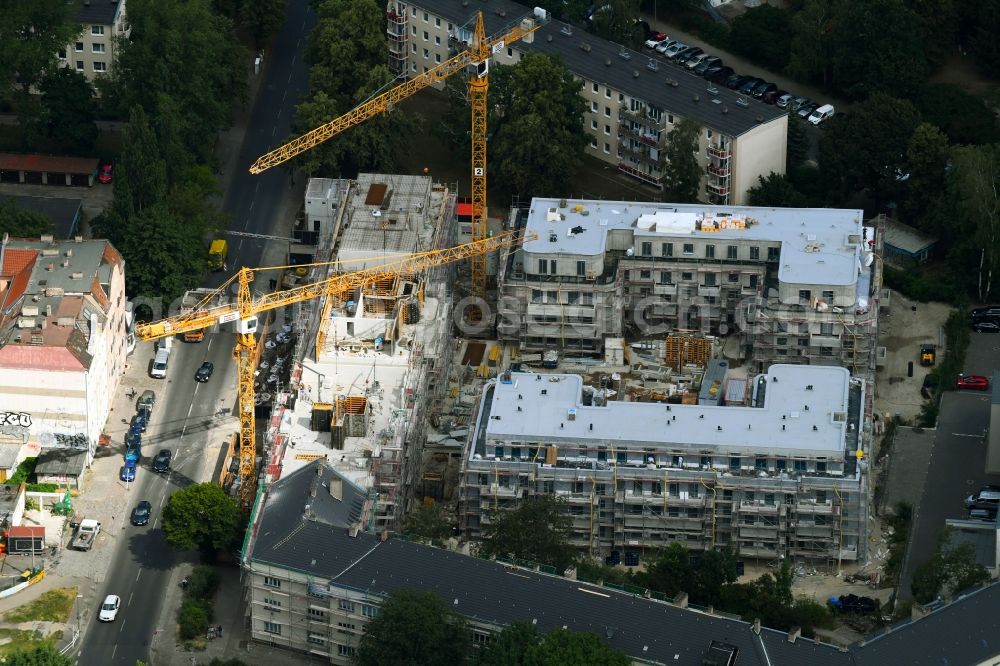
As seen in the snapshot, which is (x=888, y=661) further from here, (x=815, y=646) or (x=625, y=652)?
(x=625, y=652)

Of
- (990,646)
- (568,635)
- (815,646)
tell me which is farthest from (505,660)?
(990,646)

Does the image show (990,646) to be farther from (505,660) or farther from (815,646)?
(505,660)

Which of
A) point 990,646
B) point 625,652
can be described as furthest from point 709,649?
point 990,646

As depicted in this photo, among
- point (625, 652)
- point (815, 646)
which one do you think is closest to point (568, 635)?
point (625, 652)

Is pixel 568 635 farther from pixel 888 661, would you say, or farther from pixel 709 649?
pixel 888 661

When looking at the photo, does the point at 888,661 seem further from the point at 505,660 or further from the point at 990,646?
the point at 505,660

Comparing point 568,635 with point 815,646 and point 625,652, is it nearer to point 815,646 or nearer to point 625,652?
point 625,652

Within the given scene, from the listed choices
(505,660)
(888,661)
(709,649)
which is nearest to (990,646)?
(888,661)
